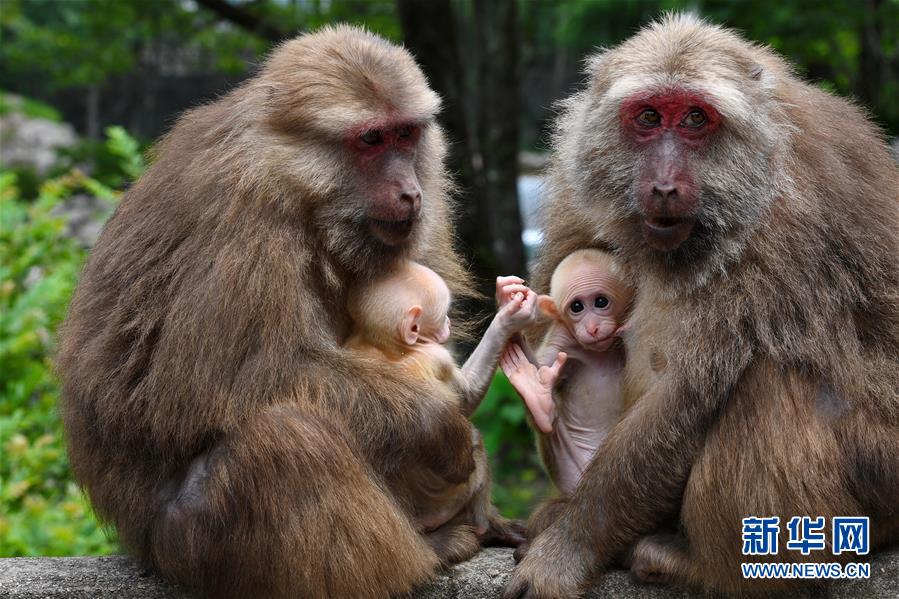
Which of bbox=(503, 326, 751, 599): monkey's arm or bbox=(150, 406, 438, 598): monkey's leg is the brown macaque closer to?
bbox=(503, 326, 751, 599): monkey's arm

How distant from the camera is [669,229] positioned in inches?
155

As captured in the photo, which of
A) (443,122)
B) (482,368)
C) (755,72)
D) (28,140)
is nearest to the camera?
(755,72)

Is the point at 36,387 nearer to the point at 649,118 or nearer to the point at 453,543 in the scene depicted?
the point at 453,543

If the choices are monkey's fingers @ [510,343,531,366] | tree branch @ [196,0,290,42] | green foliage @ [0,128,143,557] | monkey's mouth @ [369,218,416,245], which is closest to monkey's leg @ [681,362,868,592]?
monkey's fingers @ [510,343,531,366]

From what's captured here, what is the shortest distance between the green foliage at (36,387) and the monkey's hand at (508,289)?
2344mm

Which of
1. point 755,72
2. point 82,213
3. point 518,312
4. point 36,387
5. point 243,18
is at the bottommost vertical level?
point 82,213

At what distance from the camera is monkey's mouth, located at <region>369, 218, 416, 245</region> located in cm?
409

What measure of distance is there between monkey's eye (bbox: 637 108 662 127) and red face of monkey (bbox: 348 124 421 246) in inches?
34.3

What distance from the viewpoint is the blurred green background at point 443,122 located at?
6445 millimetres

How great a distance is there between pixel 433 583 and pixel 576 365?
1.07 meters

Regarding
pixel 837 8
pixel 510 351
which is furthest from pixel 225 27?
pixel 510 351

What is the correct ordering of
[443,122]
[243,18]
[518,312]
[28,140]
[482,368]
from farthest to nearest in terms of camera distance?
[28,140], [243,18], [443,122], [482,368], [518,312]

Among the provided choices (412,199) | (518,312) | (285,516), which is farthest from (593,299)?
(285,516)

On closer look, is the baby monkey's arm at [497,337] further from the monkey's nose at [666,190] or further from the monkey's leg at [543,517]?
the monkey's nose at [666,190]
